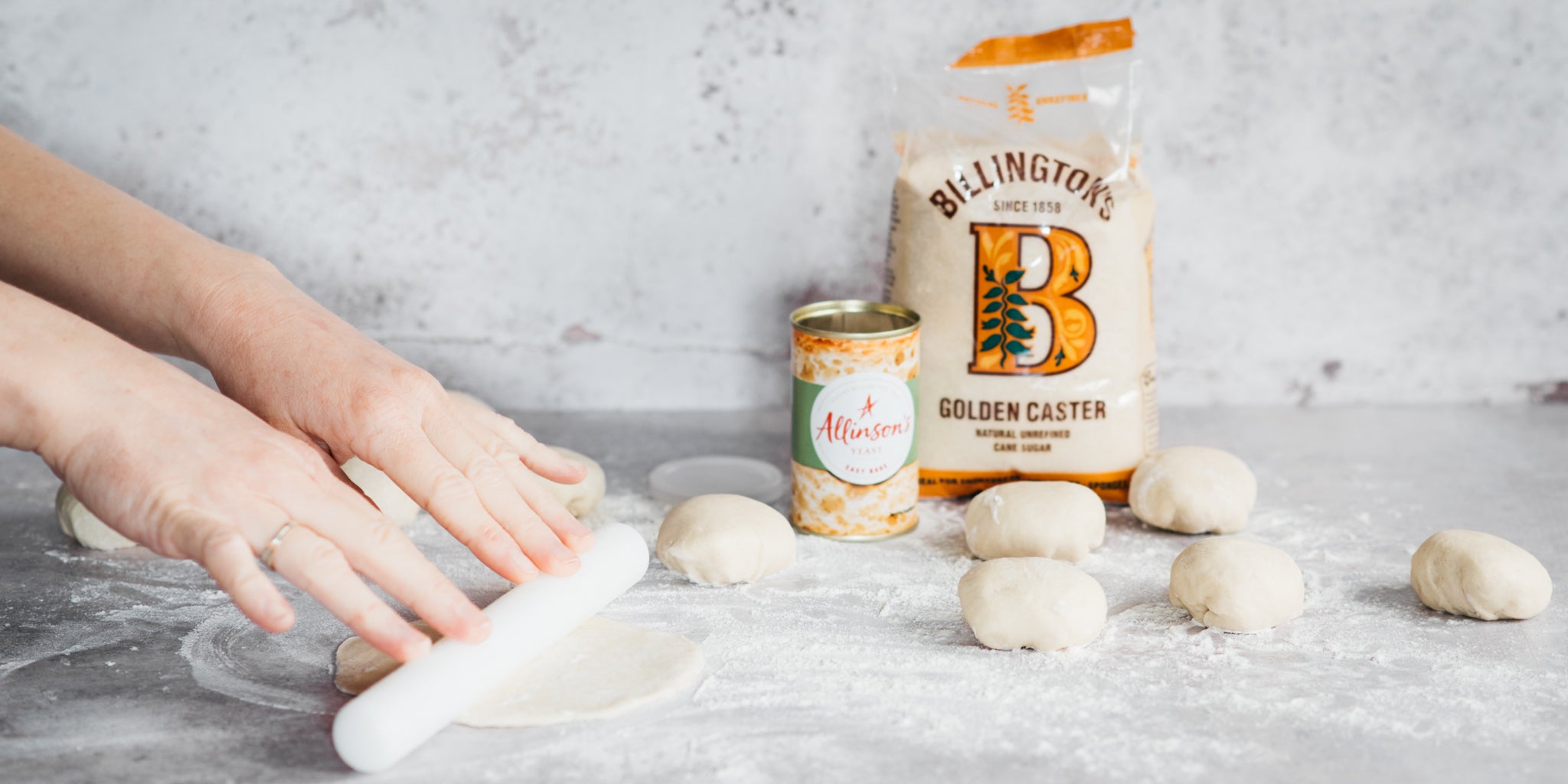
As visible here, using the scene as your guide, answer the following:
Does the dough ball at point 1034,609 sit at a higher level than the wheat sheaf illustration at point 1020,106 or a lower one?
lower

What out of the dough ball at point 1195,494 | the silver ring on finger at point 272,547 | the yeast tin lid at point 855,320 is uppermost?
the yeast tin lid at point 855,320

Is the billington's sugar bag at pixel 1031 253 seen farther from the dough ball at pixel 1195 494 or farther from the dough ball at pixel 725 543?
the dough ball at pixel 725 543

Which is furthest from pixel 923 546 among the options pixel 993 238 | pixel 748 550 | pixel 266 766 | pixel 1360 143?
pixel 1360 143

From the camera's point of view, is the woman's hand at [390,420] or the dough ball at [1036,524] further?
the dough ball at [1036,524]

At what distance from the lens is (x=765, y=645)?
1.04 metres

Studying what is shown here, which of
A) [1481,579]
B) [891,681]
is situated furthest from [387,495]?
[1481,579]

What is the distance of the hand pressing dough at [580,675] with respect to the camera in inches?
36.1

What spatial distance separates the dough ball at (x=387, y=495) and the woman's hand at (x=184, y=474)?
426mm

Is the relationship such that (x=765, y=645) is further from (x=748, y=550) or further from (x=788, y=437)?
(x=788, y=437)

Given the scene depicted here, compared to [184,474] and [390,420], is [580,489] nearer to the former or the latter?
[390,420]

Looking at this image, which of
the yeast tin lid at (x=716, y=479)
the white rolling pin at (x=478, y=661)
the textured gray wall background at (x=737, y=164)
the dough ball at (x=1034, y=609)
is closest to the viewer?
the white rolling pin at (x=478, y=661)

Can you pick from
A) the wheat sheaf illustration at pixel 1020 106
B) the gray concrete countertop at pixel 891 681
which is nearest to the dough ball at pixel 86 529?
the gray concrete countertop at pixel 891 681

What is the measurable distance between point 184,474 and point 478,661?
253mm

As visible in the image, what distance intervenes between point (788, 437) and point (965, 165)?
517 mm
